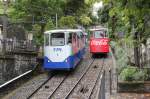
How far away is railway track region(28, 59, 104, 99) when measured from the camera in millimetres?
18688

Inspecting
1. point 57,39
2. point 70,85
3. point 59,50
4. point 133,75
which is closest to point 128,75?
point 133,75

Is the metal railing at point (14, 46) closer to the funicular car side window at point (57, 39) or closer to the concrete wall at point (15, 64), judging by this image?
the concrete wall at point (15, 64)

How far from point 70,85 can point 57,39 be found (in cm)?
412

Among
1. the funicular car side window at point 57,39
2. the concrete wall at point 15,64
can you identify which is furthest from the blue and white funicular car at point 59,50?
the concrete wall at point 15,64

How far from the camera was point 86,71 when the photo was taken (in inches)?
1073

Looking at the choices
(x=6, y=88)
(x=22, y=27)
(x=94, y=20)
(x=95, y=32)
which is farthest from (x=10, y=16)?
(x=94, y=20)

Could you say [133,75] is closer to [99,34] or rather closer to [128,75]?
[128,75]

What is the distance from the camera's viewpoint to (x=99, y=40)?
120 ft

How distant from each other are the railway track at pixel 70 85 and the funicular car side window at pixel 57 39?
6.96 feet

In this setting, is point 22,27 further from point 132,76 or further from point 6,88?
point 132,76

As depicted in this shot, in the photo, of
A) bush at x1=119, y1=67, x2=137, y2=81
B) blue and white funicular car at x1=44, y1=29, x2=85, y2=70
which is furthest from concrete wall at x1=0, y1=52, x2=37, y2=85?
bush at x1=119, y1=67, x2=137, y2=81

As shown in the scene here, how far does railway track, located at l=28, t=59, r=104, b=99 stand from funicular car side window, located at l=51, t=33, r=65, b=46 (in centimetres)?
212

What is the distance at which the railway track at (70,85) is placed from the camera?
18688mm

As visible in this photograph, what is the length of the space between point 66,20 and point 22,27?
17.2ft
